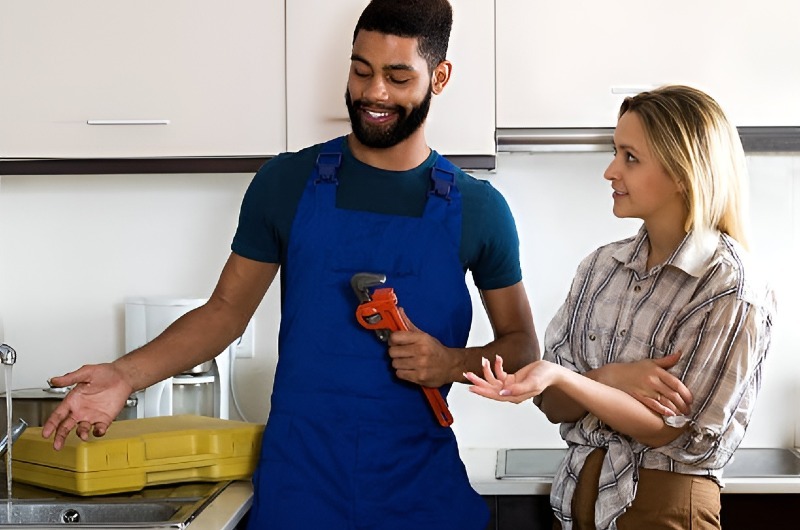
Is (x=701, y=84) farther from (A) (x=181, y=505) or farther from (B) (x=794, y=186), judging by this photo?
(A) (x=181, y=505)

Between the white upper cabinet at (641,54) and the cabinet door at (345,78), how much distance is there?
1.8 inches

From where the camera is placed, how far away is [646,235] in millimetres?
1655

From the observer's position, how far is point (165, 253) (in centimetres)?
257

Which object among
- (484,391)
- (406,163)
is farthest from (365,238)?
(484,391)

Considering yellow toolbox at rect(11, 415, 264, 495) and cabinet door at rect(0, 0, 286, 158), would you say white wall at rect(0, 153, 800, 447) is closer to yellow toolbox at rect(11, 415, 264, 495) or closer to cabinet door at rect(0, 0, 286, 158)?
cabinet door at rect(0, 0, 286, 158)

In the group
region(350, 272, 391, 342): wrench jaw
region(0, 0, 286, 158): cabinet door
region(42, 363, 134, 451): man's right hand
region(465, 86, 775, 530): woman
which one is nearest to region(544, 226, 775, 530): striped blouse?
region(465, 86, 775, 530): woman

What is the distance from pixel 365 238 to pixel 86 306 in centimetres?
110

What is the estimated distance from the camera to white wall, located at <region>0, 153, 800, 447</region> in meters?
2.56

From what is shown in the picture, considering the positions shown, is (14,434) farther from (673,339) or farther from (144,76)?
(673,339)

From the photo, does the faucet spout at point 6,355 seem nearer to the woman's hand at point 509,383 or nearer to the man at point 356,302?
the man at point 356,302

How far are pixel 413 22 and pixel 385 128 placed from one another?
175 mm

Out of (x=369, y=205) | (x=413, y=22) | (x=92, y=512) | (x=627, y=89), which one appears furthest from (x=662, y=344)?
(x=92, y=512)


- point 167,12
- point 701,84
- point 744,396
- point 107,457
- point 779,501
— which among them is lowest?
point 779,501

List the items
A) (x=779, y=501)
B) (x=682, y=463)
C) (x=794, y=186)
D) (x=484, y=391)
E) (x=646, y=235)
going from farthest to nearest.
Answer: (x=794, y=186) < (x=779, y=501) < (x=646, y=235) < (x=682, y=463) < (x=484, y=391)
